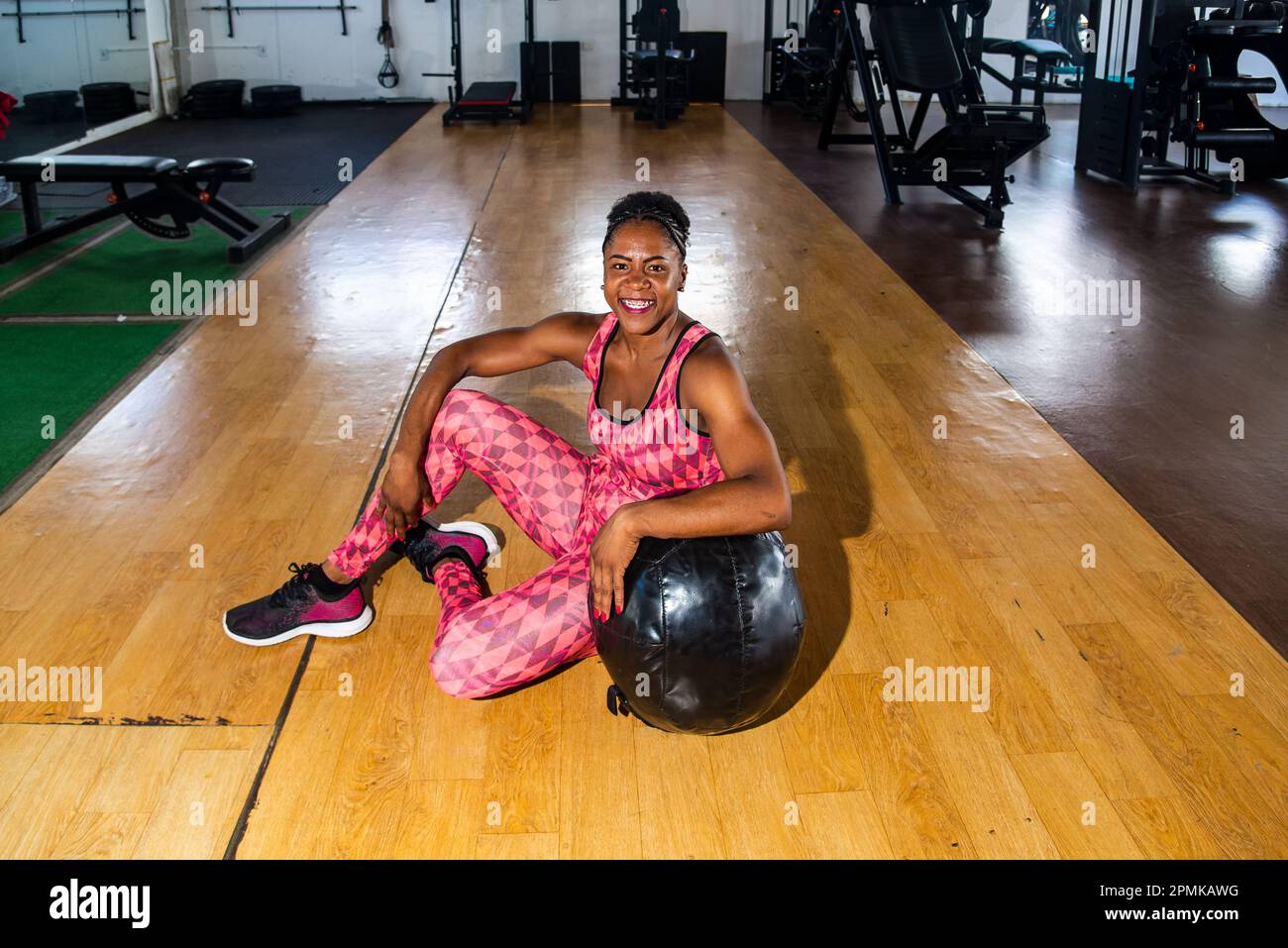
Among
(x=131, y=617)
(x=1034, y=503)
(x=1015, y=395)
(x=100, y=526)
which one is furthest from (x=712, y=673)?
(x=1015, y=395)

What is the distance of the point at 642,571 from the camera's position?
65.9 inches

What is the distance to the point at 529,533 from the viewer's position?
2229 mm

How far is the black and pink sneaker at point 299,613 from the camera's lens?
222 centimetres

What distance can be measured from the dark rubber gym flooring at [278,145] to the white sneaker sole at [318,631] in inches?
181

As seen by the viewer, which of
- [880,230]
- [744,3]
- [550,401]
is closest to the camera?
[550,401]

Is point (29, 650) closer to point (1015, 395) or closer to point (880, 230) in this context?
point (1015, 395)

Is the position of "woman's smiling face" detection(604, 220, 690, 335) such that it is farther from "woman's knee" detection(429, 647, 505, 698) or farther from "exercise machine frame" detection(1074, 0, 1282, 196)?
"exercise machine frame" detection(1074, 0, 1282, 196)

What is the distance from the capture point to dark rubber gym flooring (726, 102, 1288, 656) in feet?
9.24

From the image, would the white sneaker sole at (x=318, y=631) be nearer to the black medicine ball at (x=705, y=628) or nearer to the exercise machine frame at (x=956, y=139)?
the black medicine ball at (x=705, y=628)

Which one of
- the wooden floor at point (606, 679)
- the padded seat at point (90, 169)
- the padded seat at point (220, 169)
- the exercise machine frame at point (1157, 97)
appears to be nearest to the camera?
the wooden floor at point (606, 679)

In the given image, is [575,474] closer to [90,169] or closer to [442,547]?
[442,547]

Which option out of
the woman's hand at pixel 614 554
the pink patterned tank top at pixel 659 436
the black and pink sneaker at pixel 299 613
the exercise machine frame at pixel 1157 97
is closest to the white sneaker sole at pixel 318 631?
the black and pink sneaker at pixel 299 613

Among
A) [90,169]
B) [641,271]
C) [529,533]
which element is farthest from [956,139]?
[641,271]
